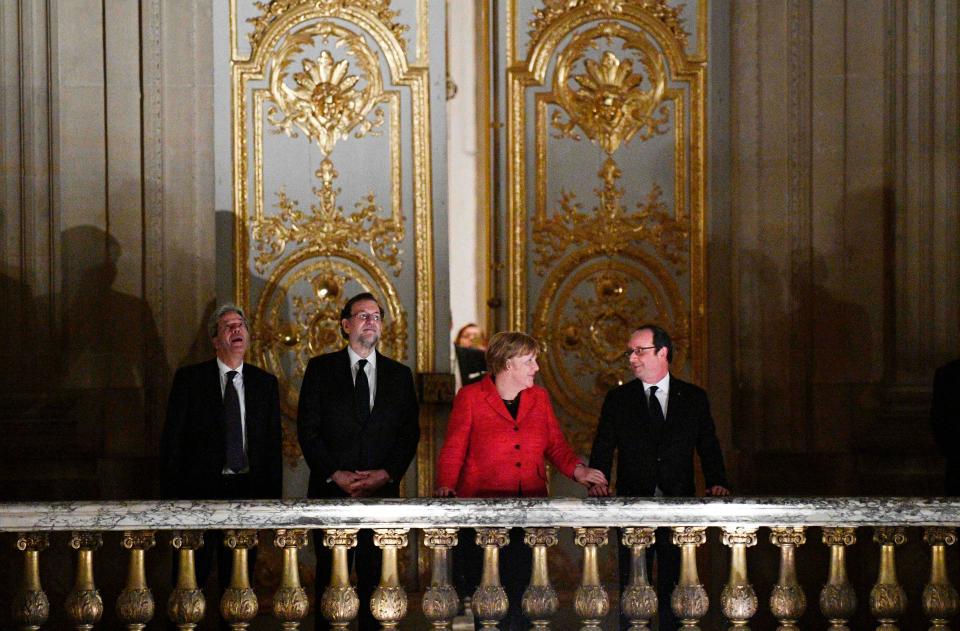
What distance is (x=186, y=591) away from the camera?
191 inches

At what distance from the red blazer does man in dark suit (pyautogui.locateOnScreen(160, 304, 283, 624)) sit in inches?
31.1

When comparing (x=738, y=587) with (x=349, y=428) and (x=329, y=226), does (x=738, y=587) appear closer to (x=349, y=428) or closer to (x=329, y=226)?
(x=349, y=428)

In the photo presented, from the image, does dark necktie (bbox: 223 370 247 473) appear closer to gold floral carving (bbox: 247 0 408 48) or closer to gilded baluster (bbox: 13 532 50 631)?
gilded baluster (bbox: 13 532 50 631)

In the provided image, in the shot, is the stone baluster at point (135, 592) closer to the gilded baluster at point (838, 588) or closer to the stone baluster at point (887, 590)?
the gilded baluster at point (838, 588)

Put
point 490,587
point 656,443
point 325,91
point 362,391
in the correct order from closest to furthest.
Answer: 1. point 490,587
2. point 656,443
3. point 362,391
4. point 325,91

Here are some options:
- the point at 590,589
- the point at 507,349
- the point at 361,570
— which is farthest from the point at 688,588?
the point at 361,570

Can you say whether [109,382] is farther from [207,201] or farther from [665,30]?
[665,30]

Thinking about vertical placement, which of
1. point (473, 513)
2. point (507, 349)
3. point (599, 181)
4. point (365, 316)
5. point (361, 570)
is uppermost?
point (599, 181)

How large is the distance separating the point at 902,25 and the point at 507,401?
344 centimetres

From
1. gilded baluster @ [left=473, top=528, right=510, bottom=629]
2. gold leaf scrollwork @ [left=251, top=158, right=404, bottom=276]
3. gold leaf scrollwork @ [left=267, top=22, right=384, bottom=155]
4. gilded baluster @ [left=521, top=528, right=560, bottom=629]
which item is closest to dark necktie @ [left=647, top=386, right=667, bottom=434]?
gilded baluster @ [left=521, top=528, right=560, bottom=629]

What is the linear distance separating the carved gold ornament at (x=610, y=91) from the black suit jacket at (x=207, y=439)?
283 centimetres

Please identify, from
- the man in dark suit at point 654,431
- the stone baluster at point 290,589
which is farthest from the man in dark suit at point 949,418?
the stone baluster at point 290,589

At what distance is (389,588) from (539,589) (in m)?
0.51

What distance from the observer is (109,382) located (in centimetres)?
734
